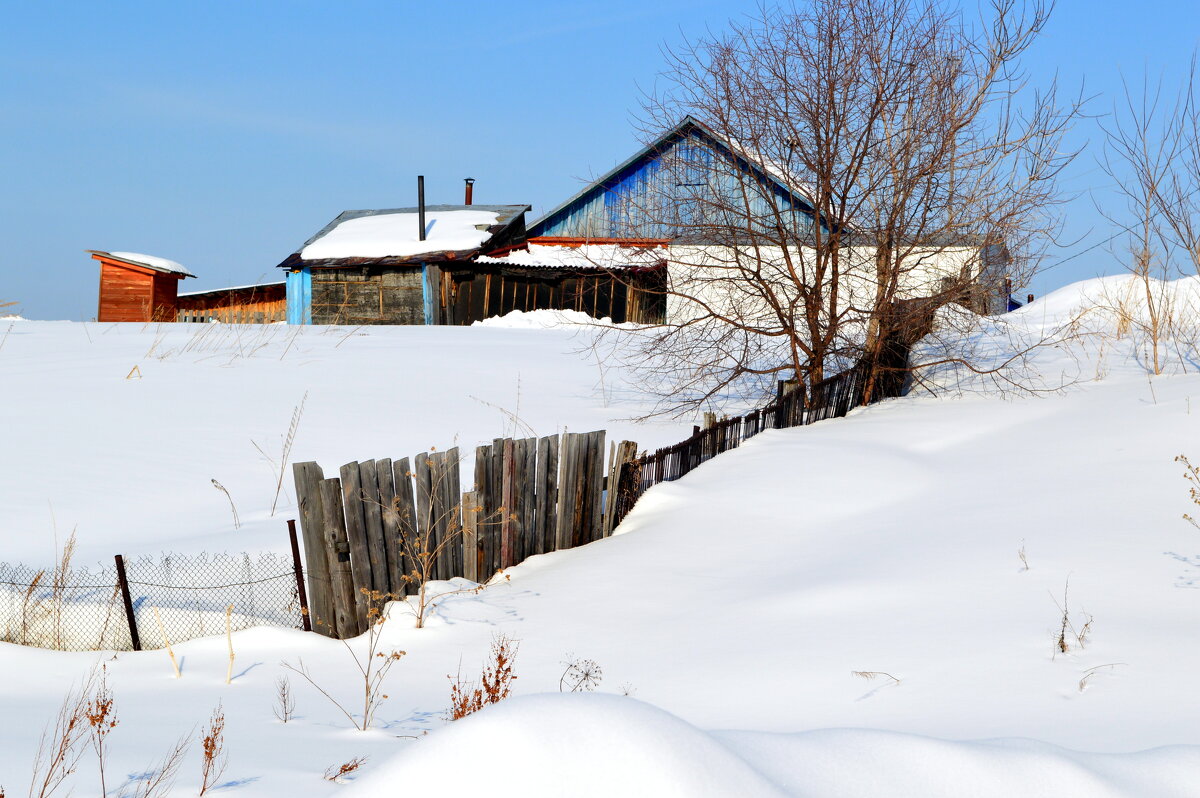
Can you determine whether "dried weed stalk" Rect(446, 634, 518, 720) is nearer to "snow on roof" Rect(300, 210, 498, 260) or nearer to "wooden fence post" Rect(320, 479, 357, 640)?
"wooden fence post" Rect(320, 479, 357, 640)

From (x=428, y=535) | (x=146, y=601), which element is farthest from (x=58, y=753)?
(x=428, y=535)

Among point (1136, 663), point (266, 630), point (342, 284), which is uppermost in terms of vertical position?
point (342, 284)

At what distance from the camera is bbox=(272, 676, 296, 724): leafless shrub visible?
13.5 feet

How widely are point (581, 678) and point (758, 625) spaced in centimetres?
125

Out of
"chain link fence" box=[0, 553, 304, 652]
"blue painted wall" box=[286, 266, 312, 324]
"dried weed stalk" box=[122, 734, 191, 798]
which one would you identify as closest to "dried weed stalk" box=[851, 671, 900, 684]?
"dried weed stalk" box=[122, 734, 191, 798]

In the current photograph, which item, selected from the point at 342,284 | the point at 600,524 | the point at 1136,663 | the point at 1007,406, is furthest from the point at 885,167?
the point at 342,284

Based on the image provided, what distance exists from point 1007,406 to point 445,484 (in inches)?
329

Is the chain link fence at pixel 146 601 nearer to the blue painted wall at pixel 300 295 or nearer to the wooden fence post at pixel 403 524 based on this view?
the wooden fence post at pixel 403 524

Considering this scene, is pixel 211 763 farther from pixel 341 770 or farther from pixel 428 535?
pixel 428 535

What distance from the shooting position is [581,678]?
14.5ft

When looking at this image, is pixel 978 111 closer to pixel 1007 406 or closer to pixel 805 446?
pixel 1007 406

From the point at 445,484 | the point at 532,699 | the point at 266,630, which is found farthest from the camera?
the point at 445,484

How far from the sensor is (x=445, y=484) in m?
6.38

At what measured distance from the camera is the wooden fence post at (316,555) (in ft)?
18.6
